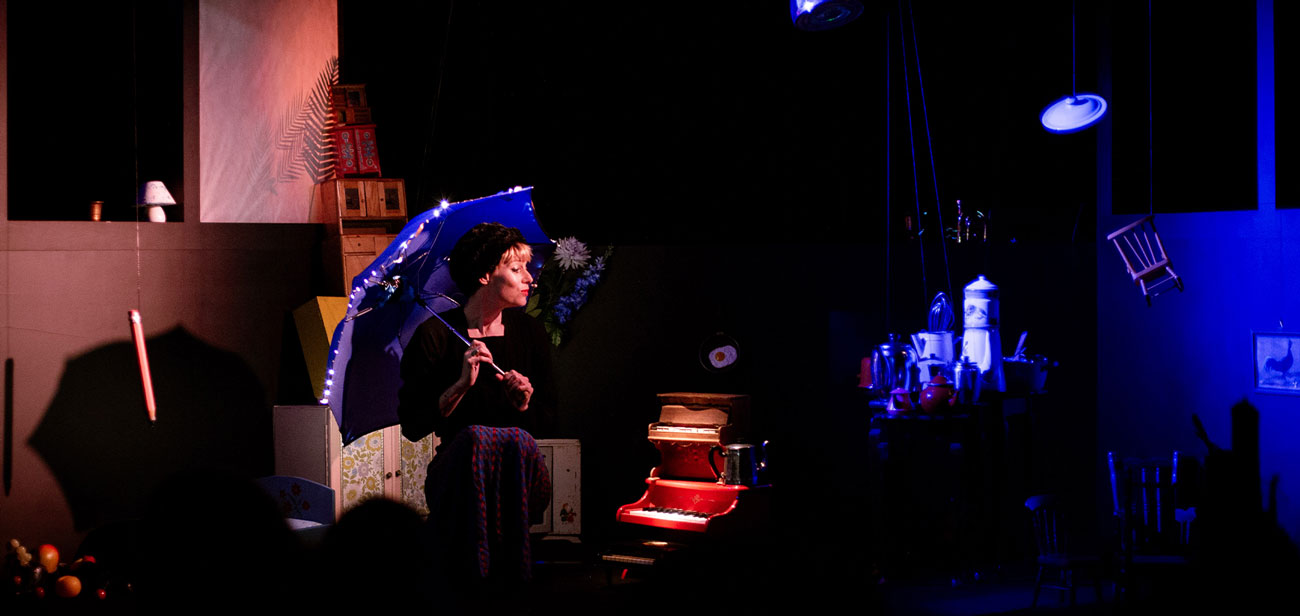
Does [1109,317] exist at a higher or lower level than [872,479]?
higher

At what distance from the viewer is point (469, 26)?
8.30m

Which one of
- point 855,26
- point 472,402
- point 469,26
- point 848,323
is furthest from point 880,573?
point 469,26

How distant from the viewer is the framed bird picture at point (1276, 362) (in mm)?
6148

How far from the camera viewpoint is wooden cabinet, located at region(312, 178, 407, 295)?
23.9ft

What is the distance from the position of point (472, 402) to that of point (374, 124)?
150 inches

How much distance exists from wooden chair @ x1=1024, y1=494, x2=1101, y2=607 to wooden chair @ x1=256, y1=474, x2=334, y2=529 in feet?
12.8

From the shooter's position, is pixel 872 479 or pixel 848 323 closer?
pixel 872 479

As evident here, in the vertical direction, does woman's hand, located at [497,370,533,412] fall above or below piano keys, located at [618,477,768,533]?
above

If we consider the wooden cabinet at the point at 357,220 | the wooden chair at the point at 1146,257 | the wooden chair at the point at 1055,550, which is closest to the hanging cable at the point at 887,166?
the wooden chair at the point at 1146,257

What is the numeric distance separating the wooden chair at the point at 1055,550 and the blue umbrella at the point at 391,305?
316 centimetres

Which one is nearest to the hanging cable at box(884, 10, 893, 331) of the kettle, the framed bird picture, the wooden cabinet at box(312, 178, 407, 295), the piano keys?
the kettle

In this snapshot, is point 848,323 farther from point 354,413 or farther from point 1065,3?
point 354,413

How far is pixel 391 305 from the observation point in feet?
15.5

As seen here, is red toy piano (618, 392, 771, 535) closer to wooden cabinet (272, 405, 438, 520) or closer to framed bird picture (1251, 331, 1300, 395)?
wooden cabinet (272, 405, 438, 520)
